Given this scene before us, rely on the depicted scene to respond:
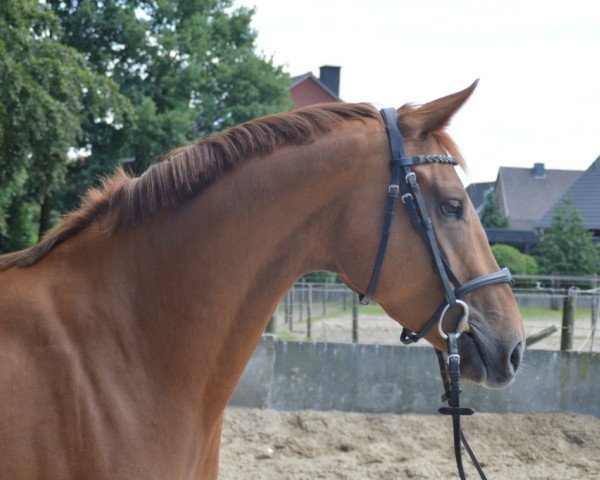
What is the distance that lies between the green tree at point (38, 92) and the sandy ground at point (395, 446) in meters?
4.85

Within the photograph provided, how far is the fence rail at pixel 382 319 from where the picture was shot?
956 cm

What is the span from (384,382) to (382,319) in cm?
1071

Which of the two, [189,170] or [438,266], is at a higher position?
[189,170]

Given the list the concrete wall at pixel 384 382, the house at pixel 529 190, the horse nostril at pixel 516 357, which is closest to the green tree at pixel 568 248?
the concrete wall at pixel 384 382

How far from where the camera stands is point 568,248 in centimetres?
2502

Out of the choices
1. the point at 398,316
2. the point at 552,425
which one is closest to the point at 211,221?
the point at 398,316

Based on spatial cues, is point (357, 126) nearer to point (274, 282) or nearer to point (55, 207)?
point (274, 282)

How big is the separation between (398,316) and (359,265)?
0.22 m

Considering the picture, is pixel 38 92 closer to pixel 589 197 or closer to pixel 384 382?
pixel 384 382

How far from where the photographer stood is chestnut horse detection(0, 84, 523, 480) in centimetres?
193

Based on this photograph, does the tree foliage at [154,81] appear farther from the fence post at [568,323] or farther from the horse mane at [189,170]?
the horse mane at [189,170]

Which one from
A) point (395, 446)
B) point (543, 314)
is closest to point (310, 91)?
point (543, 314)

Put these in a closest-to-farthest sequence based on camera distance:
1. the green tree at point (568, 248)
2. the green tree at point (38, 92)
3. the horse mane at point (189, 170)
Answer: the horse mane at point (189, 170)
the green tree at point (38, 92)
the green tree at point (568, 248)

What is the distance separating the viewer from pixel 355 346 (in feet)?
23.2
